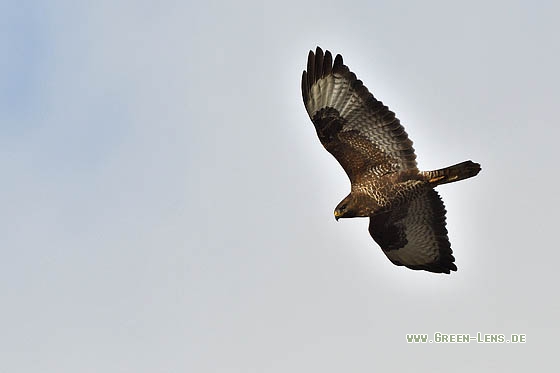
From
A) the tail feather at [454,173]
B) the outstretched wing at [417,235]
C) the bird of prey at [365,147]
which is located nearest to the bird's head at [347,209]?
the bird of prey at [365,147]

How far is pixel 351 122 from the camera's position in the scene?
1955cm

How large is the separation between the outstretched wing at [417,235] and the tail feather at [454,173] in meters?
1.33

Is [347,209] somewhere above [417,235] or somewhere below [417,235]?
above

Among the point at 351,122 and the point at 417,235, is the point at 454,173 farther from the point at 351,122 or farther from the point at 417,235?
the point at 417,235

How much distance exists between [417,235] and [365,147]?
2.77 m

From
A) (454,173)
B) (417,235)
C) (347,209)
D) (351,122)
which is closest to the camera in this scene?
(454,173)

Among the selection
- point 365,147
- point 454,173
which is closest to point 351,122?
point 365,147

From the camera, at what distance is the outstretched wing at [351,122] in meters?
19.3

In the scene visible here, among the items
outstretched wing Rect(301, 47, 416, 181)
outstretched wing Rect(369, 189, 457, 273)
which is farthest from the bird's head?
outstretched wing Rect(369, 189, 457, 273)

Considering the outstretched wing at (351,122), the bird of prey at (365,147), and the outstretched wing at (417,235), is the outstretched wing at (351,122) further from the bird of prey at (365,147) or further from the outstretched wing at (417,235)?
the outstretched wing at (417,235)

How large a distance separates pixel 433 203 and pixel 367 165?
73.0 inches

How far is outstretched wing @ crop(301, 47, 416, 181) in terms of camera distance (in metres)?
19.3

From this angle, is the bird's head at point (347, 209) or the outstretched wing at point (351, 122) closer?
the outstretched wing at point (351, 122)

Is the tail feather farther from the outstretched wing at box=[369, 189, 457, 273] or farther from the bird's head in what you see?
the bird's head
